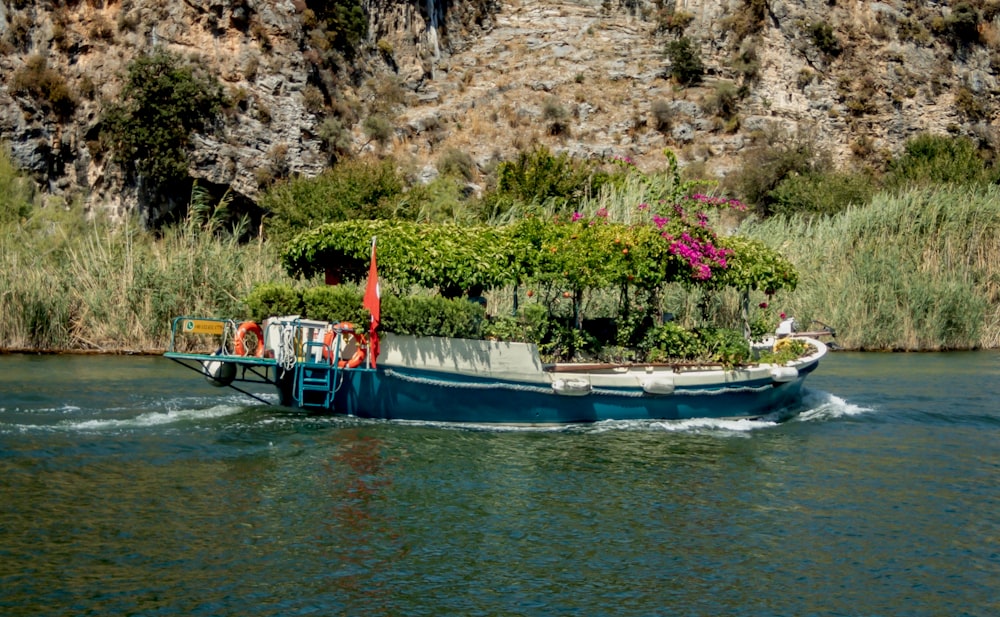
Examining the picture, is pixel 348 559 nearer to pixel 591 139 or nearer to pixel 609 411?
pixel 609 411

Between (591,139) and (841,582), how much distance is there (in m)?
53.9

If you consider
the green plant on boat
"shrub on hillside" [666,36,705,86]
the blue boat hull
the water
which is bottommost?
the water

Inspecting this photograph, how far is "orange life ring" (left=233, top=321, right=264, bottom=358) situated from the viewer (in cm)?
2048

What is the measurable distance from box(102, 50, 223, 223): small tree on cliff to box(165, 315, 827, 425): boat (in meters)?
34.9

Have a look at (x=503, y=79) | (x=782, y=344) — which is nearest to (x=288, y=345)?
(x=782, y=344)

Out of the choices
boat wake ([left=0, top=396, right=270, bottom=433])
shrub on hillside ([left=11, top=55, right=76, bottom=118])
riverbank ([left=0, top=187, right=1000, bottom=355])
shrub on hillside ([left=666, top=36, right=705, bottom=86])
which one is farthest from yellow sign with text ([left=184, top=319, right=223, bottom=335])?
shrub on hillside ([left=666, top=36, right=705, bottom=86])

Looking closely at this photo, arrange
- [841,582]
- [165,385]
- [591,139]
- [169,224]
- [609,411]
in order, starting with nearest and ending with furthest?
[841,582], [609,411], [165,385], [169,224], [591,139]

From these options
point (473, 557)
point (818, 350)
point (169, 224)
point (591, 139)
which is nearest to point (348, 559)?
point (473, 557)

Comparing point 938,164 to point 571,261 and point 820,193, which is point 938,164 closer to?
point 820,193

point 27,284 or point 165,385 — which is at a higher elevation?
point 27,284

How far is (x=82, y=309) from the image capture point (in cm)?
3438

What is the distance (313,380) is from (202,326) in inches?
89.0

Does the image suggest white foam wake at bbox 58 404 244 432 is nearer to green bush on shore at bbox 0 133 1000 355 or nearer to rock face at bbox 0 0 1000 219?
green bush on shore at bbox 0 133 1000 355

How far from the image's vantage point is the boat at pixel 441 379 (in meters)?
20.5
